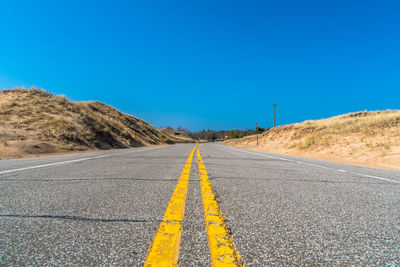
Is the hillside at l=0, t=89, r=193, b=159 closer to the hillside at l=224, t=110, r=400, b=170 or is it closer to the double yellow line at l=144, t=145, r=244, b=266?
the double yellow line at l=144, t=145, r=244, b=266

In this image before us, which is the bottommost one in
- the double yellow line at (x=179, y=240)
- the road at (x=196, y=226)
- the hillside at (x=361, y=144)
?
the road at (x=196, y=226)

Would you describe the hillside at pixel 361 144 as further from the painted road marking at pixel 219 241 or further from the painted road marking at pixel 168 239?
the painted road marking at pixel 168 239

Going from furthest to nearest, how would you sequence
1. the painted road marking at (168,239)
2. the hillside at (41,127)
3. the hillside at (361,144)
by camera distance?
the hillside at (41,127) → the hillside at (361,144) → the painted road marking at (168,239)

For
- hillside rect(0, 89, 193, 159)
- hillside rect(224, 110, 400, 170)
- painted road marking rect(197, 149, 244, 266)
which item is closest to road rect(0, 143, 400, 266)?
painted road marking rect(197, 149, 244, 266)

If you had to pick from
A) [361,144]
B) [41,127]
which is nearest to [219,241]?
[361,144]

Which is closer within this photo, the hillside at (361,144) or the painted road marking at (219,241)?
the painted road marking at (219,241)

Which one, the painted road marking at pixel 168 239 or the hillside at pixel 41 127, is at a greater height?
the hillside at pixel 41 127

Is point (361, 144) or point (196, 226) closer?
point (196, 226)

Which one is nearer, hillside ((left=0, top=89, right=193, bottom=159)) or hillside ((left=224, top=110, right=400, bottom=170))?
hillside ((left=224, top=110, right=400, bottom=170))

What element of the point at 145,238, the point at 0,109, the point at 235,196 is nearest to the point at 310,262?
the point at 145,238

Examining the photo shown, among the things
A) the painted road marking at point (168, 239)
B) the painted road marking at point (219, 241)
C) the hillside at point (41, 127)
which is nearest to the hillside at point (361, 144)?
the painted road marking at point (219, 241)

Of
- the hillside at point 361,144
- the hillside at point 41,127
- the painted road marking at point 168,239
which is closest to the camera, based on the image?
the painted road marking at point 168,239

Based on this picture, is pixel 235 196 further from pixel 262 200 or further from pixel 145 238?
pixel 145 238

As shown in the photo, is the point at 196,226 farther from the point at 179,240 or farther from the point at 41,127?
the point at 41,127
